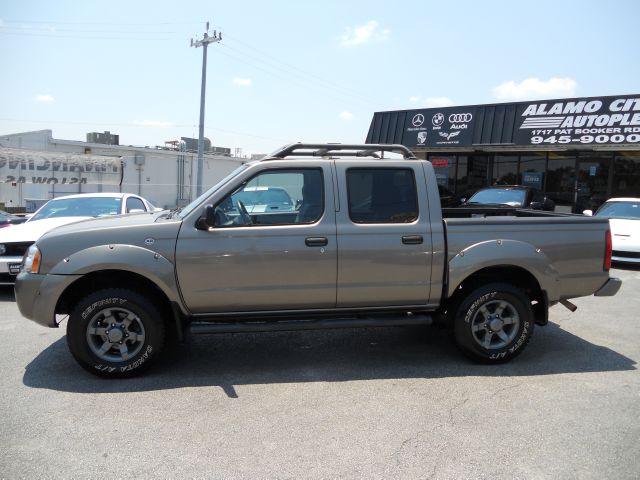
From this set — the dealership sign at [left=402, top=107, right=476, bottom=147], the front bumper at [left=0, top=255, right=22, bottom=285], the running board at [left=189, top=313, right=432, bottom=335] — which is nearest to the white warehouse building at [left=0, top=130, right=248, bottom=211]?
the front bumper at [left=0, top=255, right=22, bottom=285]

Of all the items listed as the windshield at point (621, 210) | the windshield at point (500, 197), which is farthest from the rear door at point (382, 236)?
the windshield at point (621, 210)

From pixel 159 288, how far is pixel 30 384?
1300 millimetres

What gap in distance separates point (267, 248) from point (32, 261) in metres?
2.04

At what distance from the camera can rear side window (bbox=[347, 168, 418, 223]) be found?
190 inches

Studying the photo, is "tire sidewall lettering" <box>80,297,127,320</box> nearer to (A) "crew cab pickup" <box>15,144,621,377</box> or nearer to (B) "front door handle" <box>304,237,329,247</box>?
(A) "crew cab pickup" <box>15,144,621,377</box>

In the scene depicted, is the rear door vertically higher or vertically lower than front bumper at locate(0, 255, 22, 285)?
higher

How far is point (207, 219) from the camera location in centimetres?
445

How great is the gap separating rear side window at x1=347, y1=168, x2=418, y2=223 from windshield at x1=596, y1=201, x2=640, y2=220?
901cm

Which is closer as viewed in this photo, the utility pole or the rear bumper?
the rear bumper

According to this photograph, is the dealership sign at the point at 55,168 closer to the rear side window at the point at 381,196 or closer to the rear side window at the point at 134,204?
the rear side window at the point at 134,204

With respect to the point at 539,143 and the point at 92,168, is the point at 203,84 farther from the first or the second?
the point at 539,143

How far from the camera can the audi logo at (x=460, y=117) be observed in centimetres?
1942

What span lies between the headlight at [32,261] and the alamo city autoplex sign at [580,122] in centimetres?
1655

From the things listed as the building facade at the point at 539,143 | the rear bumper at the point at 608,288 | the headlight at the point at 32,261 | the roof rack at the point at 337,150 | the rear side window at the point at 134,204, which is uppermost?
the building facade at the point at 539,143
